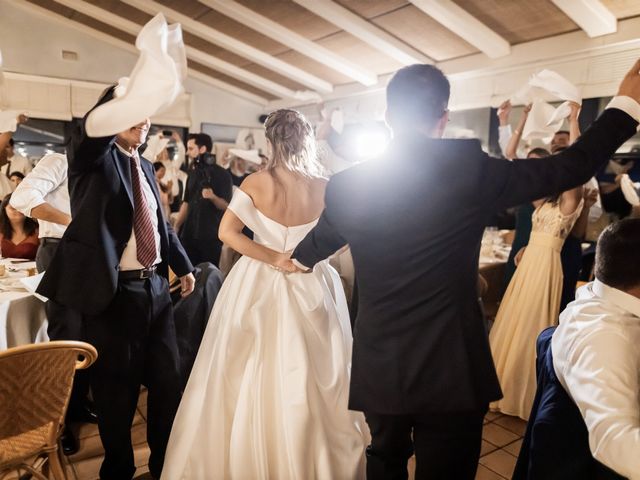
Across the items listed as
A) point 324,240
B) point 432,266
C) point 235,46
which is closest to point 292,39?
point 235,46

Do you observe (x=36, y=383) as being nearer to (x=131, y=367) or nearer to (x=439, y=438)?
(x=131, y=367)

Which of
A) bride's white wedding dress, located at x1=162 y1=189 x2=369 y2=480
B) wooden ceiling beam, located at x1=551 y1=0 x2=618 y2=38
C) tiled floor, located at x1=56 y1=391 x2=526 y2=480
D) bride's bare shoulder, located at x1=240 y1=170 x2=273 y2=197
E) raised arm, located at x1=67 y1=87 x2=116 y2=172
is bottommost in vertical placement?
tiled floor, located at x1=56 y1=391 x2=526 y2=480

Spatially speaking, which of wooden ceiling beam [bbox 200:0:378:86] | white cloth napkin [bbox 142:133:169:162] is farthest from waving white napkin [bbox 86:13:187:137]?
wooden ceiling beam [bbox 200:0:378:86]

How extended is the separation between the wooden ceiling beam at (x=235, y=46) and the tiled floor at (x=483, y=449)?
225 inches

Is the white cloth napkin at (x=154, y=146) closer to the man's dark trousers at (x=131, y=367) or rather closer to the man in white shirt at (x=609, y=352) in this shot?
the man's dark trousers at (x=131, y=367)

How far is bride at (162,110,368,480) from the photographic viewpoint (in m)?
1.80

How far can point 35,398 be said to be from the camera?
4.96ft

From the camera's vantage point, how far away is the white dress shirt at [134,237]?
6.01ft

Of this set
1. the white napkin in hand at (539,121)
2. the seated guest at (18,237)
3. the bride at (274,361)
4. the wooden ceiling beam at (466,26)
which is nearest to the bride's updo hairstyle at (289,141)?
the bride at (274,361)

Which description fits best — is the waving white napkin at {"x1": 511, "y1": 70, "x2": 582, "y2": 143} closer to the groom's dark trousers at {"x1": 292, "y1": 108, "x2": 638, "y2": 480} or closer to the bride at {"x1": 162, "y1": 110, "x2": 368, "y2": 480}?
the bride at {"x1": 162, "y1": 110, "x2": 368, "y2": 480}

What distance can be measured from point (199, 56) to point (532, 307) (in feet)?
23.6

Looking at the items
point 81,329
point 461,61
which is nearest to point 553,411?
point 81,329

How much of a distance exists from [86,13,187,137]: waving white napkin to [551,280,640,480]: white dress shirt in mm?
1211

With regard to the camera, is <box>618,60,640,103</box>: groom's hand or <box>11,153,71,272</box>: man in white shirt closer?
<box>618,60,640,103</box>: groom's hand
